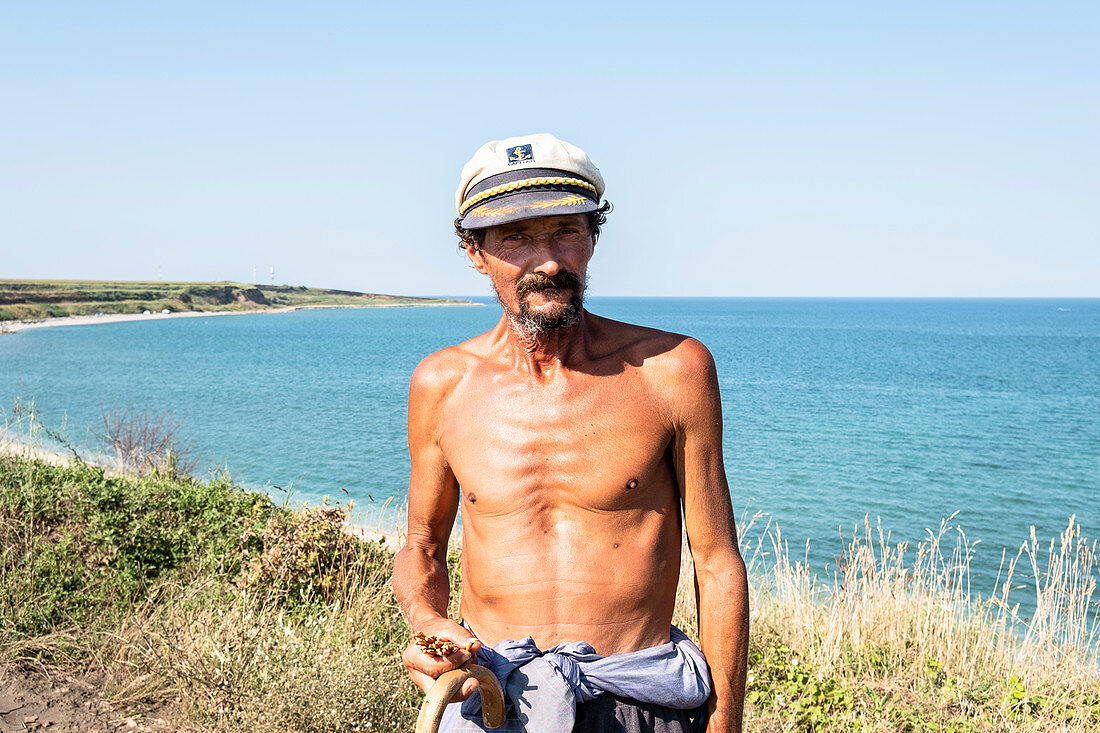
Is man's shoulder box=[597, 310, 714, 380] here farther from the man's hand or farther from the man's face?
the man's hand

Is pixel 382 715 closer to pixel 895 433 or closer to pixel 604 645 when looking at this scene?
pixel 604 645

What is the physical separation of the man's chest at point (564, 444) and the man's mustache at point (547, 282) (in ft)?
0.81

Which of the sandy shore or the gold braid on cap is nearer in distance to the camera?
the gold braid on cap

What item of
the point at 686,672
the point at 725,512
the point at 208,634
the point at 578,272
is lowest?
the point at 208,634

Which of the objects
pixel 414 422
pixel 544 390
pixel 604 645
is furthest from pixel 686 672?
pixel 414 422

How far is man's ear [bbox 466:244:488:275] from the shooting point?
7.33ft

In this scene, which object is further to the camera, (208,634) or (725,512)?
(208,634)

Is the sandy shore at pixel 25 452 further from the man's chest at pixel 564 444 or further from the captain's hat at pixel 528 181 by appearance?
the captain's hat at pixel 528 181

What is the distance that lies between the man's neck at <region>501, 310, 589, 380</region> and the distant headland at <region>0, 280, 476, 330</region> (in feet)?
282

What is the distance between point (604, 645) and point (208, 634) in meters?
3.18

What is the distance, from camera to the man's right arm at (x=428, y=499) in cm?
230

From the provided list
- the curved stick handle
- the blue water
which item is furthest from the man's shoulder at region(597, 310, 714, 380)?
the blue water

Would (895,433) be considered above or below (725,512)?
below

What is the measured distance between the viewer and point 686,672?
205 centimetres
